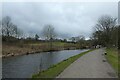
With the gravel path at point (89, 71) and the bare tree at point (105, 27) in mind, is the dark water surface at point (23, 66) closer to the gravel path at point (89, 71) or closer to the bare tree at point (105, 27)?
the gravel path at point (89, 71)

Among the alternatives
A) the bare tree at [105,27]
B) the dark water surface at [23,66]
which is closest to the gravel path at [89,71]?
the dark water surface at [23,66]

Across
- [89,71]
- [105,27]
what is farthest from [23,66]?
[105,27]

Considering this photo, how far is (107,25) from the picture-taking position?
7975cm

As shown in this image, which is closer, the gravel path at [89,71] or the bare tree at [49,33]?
the gravel path at [89,71]

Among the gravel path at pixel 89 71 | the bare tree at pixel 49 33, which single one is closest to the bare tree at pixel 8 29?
the bare tree at pixel 49 33

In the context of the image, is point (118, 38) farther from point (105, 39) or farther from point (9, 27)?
point (9, 27)

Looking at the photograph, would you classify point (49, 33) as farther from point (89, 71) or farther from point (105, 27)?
point (89, 71)

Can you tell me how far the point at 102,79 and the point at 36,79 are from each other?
4208 mm

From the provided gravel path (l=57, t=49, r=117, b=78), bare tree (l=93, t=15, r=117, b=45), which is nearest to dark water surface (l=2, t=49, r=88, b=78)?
gravel path (l=57, t=49, r=117, b=78)

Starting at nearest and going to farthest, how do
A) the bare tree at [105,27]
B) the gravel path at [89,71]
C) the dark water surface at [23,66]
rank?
the gravel path at [89,71] → the dark water surface at [23,66] → the bare tree at [105,27]

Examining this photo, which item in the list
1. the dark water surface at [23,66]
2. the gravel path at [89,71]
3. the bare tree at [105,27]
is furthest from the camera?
the bare tree at [105,27]

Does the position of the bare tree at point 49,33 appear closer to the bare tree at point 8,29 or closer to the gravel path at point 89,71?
the bare tree at point 8,29

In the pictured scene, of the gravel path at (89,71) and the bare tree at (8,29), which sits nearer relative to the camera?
the gravel path at (89,71)

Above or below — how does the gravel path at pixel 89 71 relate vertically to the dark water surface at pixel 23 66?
above
